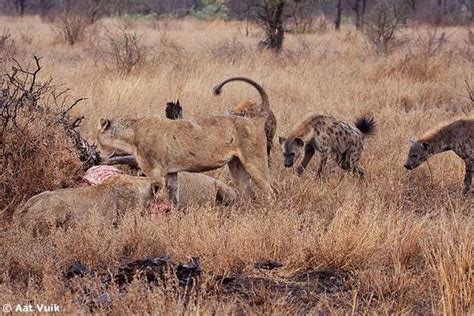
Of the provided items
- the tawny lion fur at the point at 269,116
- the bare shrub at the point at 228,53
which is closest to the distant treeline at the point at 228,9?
the bare shrub at the point at 228,53

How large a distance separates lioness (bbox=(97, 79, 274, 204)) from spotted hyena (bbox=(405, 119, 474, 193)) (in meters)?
2.55

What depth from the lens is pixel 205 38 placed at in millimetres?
29141

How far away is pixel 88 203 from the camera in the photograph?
24.2 feet

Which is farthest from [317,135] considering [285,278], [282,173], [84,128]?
[285,278]

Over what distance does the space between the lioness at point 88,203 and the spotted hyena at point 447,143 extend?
373 cm

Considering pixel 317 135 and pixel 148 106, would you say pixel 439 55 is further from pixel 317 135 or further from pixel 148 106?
pixel 317 135

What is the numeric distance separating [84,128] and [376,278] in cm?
636

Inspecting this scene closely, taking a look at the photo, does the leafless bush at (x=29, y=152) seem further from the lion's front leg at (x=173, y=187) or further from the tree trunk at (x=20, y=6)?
the tree trunk at (x=20, y=6)

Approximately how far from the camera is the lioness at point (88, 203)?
7129 millimetres

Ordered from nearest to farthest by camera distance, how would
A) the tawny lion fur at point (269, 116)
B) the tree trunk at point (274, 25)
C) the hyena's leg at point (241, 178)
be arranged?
1. the hyena's leg at point (241, 178)
2. the tawny lion fur at point (269, 116)
3. the tree trunk at point (274, 25)

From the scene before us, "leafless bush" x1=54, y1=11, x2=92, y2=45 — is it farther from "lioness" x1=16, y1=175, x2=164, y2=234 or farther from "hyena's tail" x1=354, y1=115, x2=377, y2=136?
"lioness" x1=16, y1=175, x2=164, y2=234

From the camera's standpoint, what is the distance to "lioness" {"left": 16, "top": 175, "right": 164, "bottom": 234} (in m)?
7.13

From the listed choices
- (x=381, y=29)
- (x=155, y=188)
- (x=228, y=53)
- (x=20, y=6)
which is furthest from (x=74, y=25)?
(x=20, y=6)

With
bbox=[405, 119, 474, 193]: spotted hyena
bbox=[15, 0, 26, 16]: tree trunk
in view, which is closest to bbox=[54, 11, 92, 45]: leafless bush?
bbox=[405, 119, 474, 193]: spotted hyena
